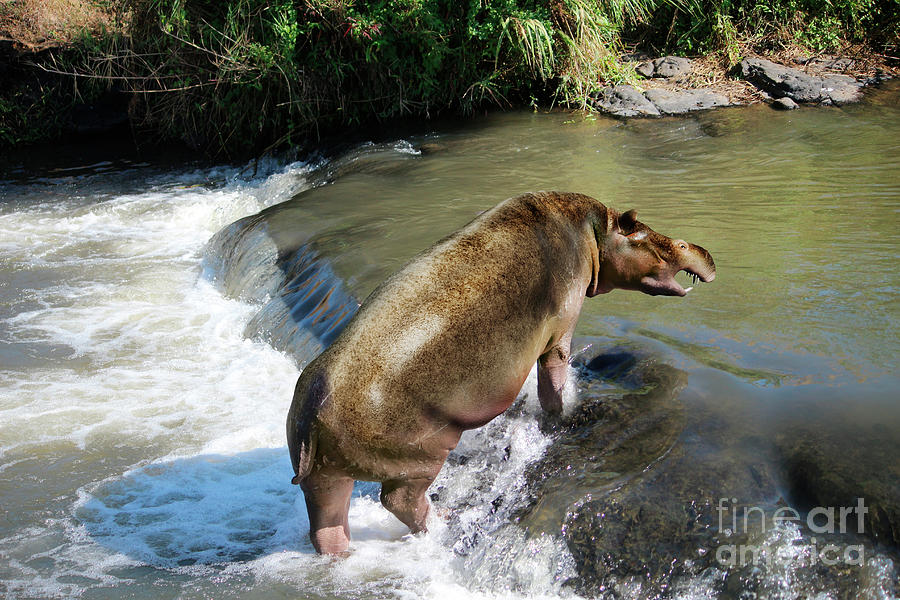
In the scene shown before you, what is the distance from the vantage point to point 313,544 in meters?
4.06

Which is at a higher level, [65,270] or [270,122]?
[270,122]

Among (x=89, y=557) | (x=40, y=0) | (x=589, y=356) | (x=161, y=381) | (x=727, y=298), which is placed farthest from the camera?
(x=40, y=0)

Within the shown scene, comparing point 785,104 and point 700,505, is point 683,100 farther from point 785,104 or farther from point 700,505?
point 700,505

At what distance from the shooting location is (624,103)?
13000mm

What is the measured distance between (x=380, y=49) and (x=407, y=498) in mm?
9997

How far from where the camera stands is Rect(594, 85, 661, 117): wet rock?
12742 mm

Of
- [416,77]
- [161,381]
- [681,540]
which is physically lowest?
[161,381]

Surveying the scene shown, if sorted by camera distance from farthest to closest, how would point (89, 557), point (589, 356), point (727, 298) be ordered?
1. point (727, 298)
2. point (589, 356)
3. point (89, 557)

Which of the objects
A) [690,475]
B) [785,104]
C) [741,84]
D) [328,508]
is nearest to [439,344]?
[328,508]

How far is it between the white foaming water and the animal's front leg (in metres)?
0.19

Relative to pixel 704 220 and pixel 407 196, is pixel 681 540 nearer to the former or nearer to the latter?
pixel 704 220

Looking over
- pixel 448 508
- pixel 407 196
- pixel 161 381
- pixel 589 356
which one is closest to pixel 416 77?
pixel 407 196

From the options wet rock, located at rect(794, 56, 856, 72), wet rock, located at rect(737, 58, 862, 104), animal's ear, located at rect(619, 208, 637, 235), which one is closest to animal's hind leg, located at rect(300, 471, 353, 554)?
animal's ear, located at rect(619, 208, 637, 235)

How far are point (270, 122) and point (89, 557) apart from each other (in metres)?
10.5
